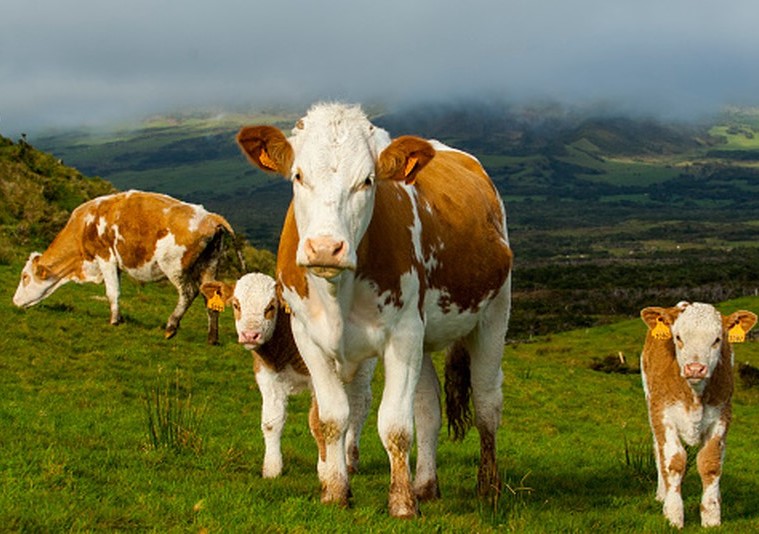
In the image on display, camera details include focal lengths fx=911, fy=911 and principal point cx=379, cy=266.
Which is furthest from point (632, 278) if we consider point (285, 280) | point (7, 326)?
point (285, 280)

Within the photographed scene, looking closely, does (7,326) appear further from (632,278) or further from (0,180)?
(632,278)

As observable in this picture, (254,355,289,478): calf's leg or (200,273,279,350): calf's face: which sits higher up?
(200,273,279,350): calf's face

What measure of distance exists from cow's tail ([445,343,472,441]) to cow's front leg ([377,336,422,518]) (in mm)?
2712

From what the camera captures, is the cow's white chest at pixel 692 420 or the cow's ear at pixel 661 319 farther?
the cow's ear at pixel 661 319

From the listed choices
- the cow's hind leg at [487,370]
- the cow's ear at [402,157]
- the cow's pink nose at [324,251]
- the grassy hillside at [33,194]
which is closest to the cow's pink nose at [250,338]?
the cow's hind leg at [487,370]

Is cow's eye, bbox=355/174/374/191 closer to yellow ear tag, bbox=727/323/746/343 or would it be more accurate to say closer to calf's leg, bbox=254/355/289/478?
calf's leg, bbox=254/355/289/478

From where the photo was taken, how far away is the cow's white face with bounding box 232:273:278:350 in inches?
423

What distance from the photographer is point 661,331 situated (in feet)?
36.3

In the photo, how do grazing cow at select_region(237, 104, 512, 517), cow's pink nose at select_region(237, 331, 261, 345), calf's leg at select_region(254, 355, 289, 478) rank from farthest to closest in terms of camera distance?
cow's pink nose at select_region(237, 331, 261, 345) < calf's leg at select_region(254, 355, 289, 478) < grazing cow at select_region(237, 104, 512, 517)

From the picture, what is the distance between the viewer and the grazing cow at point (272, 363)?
1044 centimetres

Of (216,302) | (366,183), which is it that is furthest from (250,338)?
(366,183)

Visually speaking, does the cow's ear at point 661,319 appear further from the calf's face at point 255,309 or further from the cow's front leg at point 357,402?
the calf's face at point 255,309

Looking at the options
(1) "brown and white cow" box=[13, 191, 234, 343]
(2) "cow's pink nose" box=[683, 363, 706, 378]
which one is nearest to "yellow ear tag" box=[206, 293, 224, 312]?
(2) "cow's pink nose" box=[683, 363, 706, 378]

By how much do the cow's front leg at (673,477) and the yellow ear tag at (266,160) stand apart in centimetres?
575
